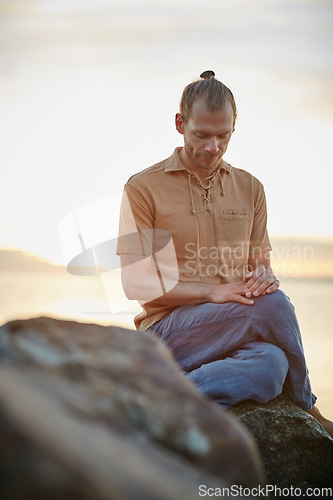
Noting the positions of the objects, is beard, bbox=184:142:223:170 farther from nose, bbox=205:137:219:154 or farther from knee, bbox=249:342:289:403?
knee, bbox=249:342:289:403

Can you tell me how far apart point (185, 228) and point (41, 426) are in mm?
2684

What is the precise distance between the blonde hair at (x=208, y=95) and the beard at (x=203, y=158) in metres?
0.18

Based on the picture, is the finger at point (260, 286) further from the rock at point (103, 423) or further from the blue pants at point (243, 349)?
the rock at point (103, 423)

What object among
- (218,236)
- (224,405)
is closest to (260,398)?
(224,405)

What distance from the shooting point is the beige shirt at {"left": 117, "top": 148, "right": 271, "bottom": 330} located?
3.73m

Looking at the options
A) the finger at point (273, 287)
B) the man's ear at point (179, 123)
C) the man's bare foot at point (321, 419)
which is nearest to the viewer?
the finger at point (273, 287)

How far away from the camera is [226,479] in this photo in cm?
157

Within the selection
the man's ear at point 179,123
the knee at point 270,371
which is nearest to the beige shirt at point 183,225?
the man's ear at point 179,123

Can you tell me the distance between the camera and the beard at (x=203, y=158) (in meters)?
3.70

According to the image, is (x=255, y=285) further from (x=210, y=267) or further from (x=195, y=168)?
(x=195, y=168)

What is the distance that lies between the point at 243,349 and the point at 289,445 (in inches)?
21.6

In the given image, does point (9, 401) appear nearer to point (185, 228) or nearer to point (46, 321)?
point (46, 321)

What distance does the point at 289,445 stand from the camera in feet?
10.7

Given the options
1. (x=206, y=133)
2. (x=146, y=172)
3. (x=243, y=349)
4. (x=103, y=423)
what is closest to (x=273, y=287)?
(x=243, y=349)
